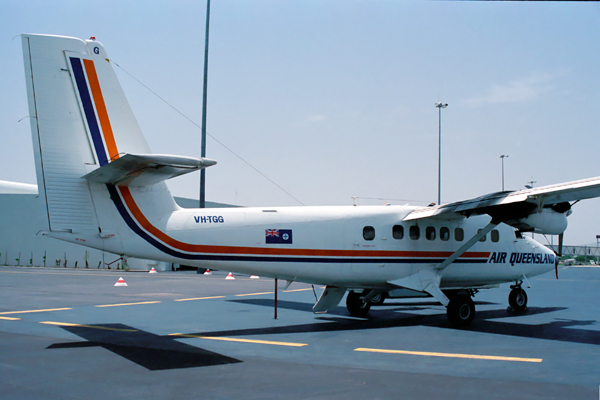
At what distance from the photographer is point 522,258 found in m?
16.9

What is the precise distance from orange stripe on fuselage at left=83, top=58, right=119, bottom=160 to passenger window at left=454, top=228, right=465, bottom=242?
9.94 meters

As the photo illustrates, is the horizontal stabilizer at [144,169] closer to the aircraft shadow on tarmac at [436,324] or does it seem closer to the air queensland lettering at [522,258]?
the aircraft shadow on tarmac at [436,324]

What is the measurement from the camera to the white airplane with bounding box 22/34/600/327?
35.8 ft

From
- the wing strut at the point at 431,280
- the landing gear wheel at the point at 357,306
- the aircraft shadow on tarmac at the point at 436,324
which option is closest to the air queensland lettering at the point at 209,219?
the aircraft shadow on tarmac at the point at 436,324

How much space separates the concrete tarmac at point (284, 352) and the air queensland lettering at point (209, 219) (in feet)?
8.89

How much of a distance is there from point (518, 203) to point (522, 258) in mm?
4582

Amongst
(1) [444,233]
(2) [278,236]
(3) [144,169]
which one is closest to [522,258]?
(1) [444,233]

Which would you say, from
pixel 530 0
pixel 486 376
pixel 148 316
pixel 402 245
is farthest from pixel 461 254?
pixel 530 0

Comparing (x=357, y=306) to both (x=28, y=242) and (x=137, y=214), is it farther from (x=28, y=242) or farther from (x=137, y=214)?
(x=28, y=242)

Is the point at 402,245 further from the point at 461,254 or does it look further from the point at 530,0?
the point at 530,0

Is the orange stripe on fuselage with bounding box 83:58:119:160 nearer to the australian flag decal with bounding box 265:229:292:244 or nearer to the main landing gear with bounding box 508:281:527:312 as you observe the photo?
the australian flag decal with bounding box 265:229:292:244

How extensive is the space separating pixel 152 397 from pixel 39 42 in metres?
8.23

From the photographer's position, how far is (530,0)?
2160 mm

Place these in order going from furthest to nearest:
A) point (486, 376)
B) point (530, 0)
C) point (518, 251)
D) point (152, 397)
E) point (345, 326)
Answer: point (518, 251), point (345, 326), point (486, 376), point (152, 397), point (530, 0)
